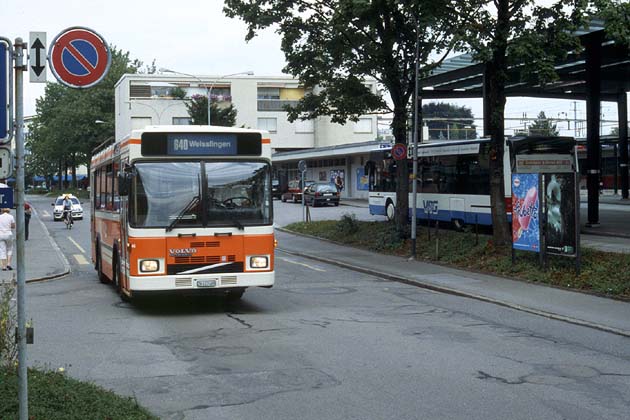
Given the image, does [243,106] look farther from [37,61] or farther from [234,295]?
[37,61]

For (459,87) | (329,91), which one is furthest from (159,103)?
(329,91)

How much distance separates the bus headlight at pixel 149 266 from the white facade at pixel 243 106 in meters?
63.6

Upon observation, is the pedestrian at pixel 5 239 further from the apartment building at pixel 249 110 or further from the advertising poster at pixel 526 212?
the apartment building at pixel 249 110

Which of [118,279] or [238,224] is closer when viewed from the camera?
[238,224]

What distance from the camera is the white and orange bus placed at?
38.9 feet

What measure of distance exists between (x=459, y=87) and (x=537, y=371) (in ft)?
100

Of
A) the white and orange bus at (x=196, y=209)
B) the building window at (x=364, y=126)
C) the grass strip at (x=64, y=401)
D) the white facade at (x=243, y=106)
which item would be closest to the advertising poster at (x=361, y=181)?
the white facade at (x=243, y=106)

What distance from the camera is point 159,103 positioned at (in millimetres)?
75562

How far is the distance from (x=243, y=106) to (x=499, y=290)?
6423 centimetres

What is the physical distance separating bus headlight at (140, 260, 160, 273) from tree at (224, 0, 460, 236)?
12.2 m

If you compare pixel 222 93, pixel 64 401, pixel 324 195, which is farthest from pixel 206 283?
pixel 222 93

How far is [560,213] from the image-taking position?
52.9 ft

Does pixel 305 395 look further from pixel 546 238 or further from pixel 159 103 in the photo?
pixel 159 103

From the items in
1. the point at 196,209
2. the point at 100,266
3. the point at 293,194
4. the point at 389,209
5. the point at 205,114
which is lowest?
the point at 100,266
